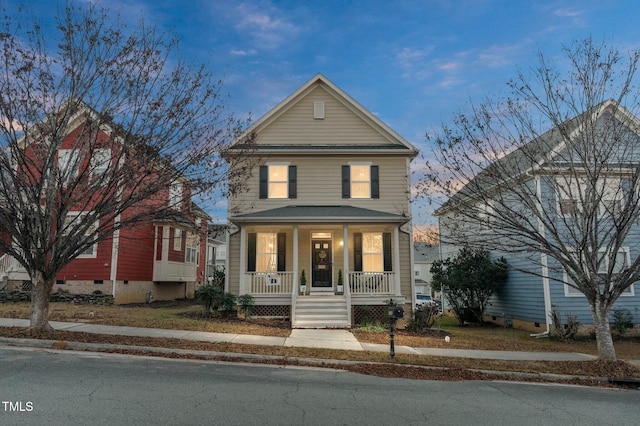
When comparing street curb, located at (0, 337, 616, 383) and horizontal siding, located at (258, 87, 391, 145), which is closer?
street curb, located at (0, 337, 616, 383)

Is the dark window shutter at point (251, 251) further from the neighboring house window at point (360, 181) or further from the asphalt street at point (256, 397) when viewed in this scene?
the asphalt street at point (256, 397)

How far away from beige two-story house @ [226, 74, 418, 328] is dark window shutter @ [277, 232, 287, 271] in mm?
41

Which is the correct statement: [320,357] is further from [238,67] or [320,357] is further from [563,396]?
[238,67]

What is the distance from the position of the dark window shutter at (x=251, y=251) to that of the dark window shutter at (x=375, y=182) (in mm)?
5352

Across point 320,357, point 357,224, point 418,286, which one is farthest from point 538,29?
point 418,286

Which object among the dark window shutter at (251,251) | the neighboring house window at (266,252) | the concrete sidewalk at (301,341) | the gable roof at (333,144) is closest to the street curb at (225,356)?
the concrete sidewalk at (301,341)

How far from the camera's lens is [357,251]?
1714 centimetres

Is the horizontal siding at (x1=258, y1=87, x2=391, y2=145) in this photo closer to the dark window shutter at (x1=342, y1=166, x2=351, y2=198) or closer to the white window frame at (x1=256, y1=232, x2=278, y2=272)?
the dark window shutter at (x1=342, y1=166, x2=351, y2=198)

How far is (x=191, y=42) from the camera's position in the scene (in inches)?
439

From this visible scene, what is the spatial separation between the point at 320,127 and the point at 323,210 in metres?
4.02

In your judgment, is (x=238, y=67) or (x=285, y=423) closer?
(x=285, y=423)

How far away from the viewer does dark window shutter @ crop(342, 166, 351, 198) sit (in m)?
17.6

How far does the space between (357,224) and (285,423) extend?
38.0 ft

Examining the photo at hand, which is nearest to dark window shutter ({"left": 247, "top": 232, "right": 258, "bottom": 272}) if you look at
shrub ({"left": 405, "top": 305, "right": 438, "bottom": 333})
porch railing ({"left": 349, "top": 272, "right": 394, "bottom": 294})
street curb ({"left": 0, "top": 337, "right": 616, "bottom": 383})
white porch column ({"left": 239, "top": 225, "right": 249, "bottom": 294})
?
white porch column ({"left": 239, "top": 225, "right": 249, "bottom": 294})
